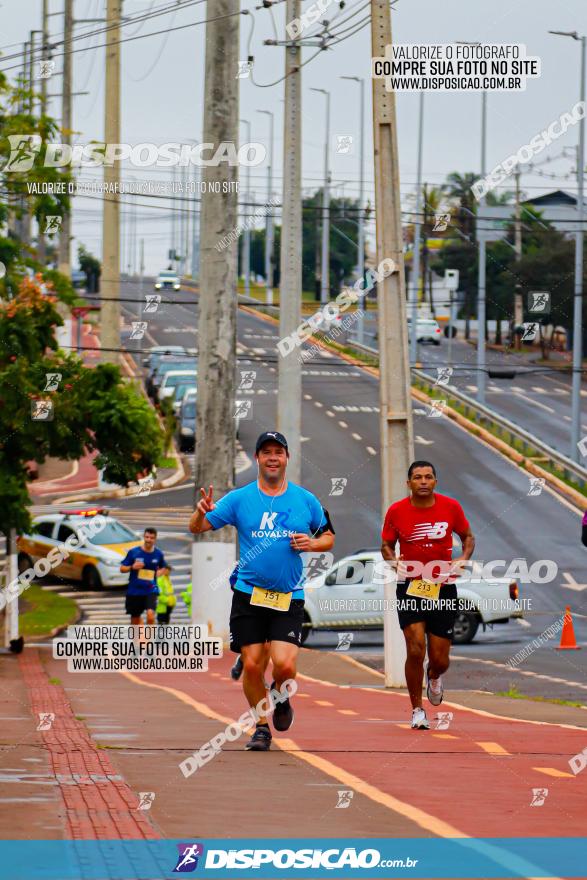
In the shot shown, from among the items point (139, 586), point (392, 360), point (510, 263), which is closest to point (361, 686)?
point (392, 360)

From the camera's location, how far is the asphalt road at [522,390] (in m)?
62.1

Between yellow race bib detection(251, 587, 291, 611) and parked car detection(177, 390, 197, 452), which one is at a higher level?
A: yellow race bib detection(251, 587, 291, 611)

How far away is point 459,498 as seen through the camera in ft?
155

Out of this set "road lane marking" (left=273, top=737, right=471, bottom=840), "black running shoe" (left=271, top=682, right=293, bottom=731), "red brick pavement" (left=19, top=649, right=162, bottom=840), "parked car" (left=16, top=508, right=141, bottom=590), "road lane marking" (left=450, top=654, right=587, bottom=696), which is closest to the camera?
"red brick pavement" (left=19, top=649, right=162, bottom=840)

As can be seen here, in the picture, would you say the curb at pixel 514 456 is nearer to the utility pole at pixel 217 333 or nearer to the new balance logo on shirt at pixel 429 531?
the utility pole at pixel 217 333

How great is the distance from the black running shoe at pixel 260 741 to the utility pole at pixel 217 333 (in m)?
14.2

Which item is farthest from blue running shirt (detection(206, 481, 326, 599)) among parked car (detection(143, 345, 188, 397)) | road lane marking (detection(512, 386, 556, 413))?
road lane marking (detection(512, 386, 556, 413))

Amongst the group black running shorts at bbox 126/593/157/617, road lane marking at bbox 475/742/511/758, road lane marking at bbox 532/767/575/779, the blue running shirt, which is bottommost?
black running shorts at bbox 126/593/157/617

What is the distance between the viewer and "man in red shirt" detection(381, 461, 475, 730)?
12195 mm

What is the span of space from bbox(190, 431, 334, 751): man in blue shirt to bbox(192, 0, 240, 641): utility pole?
14.0m

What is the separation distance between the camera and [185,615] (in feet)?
109

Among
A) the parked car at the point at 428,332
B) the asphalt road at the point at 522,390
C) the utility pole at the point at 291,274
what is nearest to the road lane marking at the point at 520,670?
the utility pole at the point at 291,274

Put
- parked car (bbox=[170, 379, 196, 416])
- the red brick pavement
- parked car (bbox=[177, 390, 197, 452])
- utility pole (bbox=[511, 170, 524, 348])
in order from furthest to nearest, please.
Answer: utility pole (bbox=[511, 170, 524, 348]) → parked car (bbox=[170, 379, 196, 416]) → parked car (bbox=[177, 390, 197, 452]) → the red brick pavement

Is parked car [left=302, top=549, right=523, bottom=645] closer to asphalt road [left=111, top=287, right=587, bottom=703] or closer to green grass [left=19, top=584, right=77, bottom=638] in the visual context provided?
asphalt road [left=111, top=287, right=587, bottom=703]
